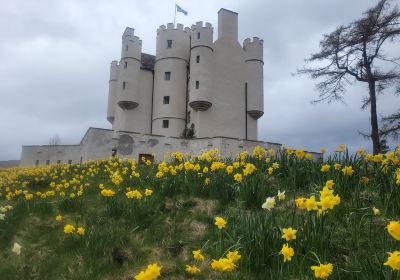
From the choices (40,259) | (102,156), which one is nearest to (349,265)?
(40,259)

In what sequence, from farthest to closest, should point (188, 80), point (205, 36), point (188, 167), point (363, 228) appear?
point (188, 80)
point (205, 36)
point (188, 167)
point (363, 228)

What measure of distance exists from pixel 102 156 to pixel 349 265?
885 inches

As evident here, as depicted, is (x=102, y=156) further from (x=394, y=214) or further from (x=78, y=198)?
(x=394, y=214)

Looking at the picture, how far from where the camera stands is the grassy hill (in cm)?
313

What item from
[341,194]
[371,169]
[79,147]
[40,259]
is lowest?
[40,259]

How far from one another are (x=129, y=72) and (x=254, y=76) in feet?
37.4

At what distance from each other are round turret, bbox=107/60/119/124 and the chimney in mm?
11231

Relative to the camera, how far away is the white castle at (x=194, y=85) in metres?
32.6

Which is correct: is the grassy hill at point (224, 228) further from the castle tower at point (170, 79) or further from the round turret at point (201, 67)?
the castle tower at point (170, 79)

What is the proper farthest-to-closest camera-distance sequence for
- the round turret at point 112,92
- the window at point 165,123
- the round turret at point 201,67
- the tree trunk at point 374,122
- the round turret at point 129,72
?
1. the round turret at point 112,92
2. the round turret at point 129,72
3. the window at point 165,123
4. the round turret at point 201,67
5. the tree trunk at point 374,122

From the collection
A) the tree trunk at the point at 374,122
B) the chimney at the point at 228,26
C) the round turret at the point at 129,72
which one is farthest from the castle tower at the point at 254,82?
the tree trunk at the point at 374,122

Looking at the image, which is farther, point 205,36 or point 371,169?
point 205,36

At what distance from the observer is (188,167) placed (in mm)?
6027

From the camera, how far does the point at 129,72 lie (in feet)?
112
